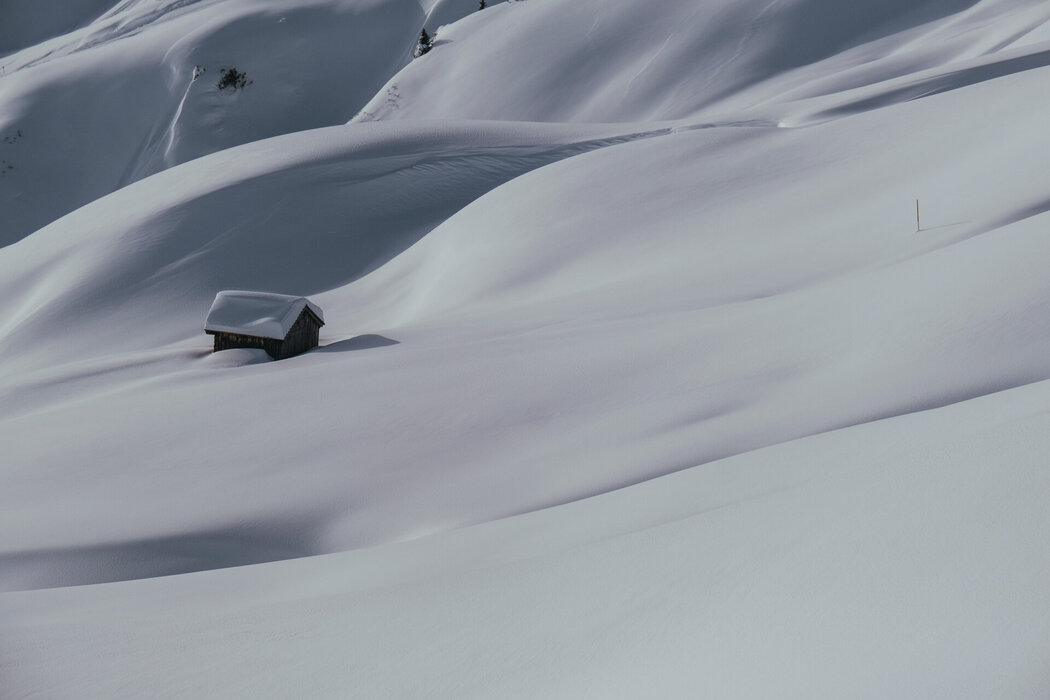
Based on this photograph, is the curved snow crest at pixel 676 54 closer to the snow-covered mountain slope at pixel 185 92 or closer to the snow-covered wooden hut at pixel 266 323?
the snow-covered mountain slope at pixel 185 92

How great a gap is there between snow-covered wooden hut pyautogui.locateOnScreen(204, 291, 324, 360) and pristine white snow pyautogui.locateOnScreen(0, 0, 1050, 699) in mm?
359

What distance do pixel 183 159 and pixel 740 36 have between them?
88.7 feet

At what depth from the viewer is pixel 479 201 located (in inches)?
864

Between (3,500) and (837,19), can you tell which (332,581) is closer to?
(3,500)

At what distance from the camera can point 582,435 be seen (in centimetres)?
768

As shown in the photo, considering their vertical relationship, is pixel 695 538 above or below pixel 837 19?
below

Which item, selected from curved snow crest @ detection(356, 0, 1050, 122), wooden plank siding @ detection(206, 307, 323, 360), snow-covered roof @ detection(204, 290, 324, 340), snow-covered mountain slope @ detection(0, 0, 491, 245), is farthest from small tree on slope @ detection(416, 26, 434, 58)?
wooden plank siding @ detection(206, 307, 323, 360)

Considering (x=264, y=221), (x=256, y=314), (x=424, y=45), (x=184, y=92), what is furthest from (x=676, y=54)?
(x=184, y=92)

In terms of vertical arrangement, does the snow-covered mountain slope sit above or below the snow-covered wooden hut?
above

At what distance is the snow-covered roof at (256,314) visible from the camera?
1403 cm

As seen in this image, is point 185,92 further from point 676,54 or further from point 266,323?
point 266,323

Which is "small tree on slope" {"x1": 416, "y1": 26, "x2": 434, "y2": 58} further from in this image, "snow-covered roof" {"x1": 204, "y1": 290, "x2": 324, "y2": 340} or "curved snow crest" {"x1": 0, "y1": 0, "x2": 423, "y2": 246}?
"snow-covered roof" {"x1": 204, "y1": 290, "x2": 324, "y2": 340}

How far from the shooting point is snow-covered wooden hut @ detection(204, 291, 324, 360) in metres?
Result: 14.0

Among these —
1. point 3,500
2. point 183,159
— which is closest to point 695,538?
point 3,500
